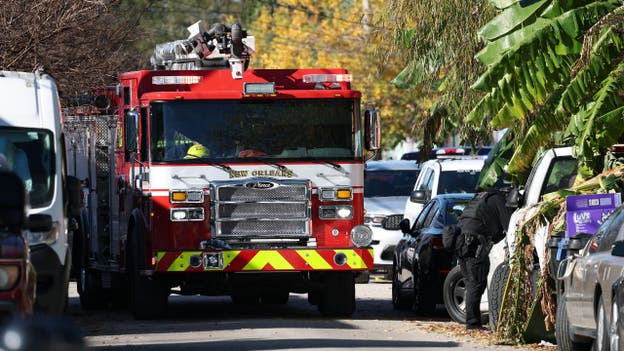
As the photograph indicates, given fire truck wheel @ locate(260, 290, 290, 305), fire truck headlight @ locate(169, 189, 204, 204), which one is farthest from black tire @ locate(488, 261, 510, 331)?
fire truck wheel @ locate(260, 290, 290, 305)

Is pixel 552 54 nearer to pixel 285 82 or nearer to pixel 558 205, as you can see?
pixel 558 205

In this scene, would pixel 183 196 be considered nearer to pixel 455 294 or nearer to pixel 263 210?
pixel 263 210

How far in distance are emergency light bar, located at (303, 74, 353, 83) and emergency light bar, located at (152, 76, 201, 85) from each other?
1357 millimetres

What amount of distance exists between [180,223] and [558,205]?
4973 mm

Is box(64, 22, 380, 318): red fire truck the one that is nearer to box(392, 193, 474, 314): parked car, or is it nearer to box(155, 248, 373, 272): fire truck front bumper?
box(155, 248, 373, 272): fire truck front bumper

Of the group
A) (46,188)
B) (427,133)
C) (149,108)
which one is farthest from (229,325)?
(427,133)

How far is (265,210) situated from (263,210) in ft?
0.08

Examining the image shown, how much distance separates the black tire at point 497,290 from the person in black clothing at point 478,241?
61 cm

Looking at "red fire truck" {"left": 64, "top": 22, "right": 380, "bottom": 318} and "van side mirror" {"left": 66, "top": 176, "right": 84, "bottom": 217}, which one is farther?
"red fire truck" {"left": 64, "top": 22, "right": 380, "bottom": 318}

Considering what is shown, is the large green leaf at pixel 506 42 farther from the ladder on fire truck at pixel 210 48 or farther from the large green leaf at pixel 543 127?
the ladder on fire truck at pixel 210 48

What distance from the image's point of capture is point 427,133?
24.1 m

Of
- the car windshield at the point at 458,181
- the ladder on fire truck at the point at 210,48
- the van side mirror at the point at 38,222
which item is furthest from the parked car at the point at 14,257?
the car windshield at the point at 458,181

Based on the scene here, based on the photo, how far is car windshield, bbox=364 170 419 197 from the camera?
28266 mm

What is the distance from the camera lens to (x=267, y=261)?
1777cm
